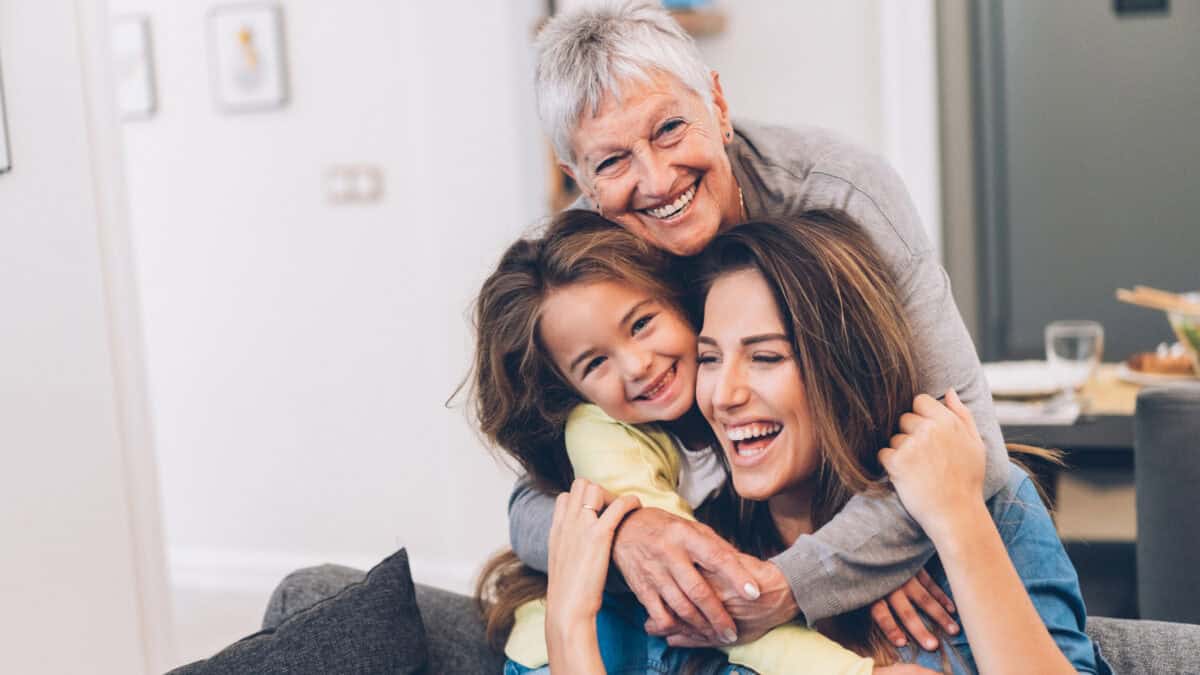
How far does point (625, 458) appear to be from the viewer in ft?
5.15

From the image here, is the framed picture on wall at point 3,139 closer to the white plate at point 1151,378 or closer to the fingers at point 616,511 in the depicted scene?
the fingers at point 616,511

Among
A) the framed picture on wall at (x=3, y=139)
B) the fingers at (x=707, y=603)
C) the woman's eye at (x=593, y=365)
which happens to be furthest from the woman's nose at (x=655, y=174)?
the framed picture on wall at (x=3, y=139)

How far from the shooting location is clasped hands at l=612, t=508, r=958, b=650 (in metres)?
1.38

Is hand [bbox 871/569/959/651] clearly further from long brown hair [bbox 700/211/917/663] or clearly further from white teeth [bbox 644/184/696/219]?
white teeth [bbox 644/184/696/219]

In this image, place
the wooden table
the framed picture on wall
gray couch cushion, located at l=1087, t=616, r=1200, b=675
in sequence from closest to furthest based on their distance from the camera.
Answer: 1. gray couch cushion, located at l=1087, t=616, r=1200, b=675
2. the framed picture on wall
3. the wooden table

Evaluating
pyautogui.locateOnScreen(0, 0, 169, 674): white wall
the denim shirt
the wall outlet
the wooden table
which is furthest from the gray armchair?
the wall outlet

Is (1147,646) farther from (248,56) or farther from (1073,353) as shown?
(248,56)

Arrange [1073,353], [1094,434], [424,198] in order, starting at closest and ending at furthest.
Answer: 1. [1094,434]
2. [1073,353]
3. [424,198]

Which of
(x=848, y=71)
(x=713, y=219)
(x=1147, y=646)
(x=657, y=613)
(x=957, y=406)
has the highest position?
(x=848, y=71)

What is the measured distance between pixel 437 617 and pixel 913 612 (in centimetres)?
60

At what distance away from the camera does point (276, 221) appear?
3.90 m

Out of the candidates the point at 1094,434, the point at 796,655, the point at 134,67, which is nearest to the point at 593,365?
the point at 796,655

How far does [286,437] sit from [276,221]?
69 cm

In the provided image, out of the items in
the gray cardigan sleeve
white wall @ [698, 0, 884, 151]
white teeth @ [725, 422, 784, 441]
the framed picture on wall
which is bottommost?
the gray cardigan sleeve
